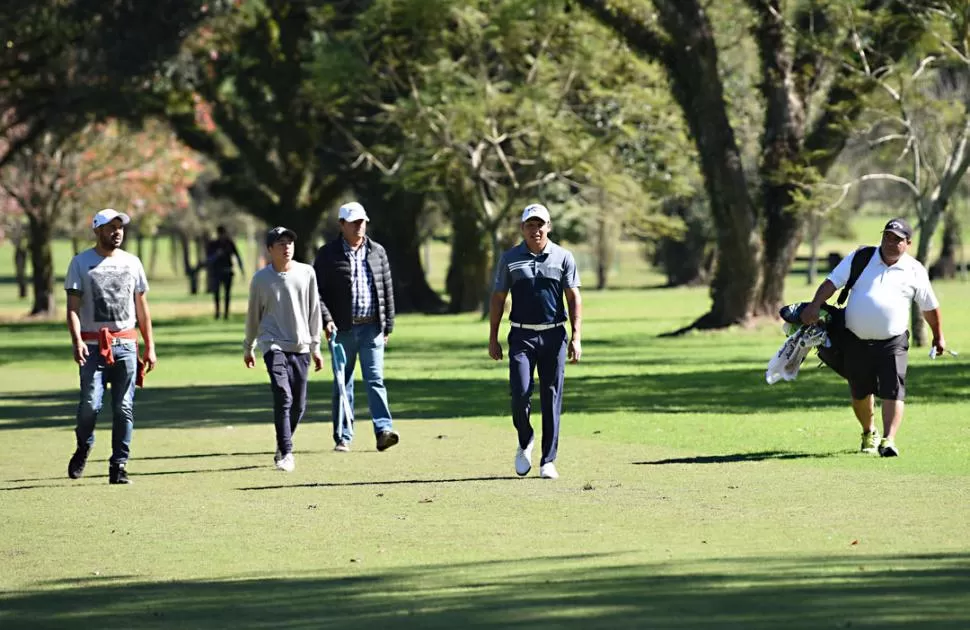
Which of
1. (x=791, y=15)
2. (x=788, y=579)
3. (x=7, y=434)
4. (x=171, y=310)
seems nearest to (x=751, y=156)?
(x=171, y=310)

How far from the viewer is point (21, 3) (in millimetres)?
41312

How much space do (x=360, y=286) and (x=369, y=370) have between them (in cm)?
70

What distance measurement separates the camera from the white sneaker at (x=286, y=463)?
1475 cm

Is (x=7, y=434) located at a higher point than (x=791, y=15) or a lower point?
lower

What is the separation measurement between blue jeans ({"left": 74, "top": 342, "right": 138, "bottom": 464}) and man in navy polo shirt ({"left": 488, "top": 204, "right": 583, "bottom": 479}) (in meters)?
2.62

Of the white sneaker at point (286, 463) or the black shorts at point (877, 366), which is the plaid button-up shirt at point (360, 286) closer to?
the white sneaker at point (286, 463)

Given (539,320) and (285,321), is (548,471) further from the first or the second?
(285,321)

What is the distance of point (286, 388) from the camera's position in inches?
595

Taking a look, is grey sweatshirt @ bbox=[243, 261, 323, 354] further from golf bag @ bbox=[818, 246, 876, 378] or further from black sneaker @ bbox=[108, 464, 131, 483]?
golf bag @ bbox=[818, 246, 876, 378]

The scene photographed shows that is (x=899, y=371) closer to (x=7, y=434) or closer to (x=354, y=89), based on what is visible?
(x=7, y=434)

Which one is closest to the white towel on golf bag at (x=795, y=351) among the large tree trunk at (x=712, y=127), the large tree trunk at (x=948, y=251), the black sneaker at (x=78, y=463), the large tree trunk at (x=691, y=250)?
the black sneaker at (x=78, y=463)

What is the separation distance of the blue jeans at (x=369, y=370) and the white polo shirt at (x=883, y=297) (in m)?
3.82

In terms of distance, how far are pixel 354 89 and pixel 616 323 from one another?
7668mm

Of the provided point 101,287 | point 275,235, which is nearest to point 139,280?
point 101,287
